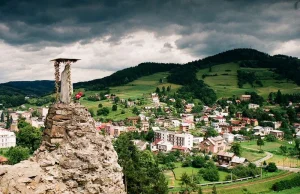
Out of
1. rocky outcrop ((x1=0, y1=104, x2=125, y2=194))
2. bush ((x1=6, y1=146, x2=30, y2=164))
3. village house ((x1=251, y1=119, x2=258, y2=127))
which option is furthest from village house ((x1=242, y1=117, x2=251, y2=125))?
rocky outcrop ((x1=0, y1=104, x2=125, y2=194))

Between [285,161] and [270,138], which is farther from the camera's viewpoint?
[270,138]

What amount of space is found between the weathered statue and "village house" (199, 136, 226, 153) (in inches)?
2478

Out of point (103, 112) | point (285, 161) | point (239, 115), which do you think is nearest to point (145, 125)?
point (103, 112)

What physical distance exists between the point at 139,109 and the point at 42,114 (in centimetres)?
3410

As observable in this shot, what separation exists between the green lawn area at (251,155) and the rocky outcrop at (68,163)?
185 ft

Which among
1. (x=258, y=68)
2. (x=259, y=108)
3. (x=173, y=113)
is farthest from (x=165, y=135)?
(x=258, y=68)

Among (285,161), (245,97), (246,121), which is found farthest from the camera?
(245,97)

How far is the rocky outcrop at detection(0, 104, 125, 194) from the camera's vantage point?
18.8 metres

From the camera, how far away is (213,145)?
81.4m

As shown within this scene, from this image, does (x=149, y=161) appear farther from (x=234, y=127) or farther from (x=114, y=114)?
(x=114, y=114)

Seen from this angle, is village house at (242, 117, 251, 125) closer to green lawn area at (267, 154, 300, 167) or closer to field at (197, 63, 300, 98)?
field at (197, 63, 300, 98)

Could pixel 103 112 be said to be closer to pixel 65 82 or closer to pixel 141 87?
pixel 141 87

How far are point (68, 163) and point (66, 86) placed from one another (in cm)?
482

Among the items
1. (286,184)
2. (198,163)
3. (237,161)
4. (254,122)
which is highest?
(254,122)
